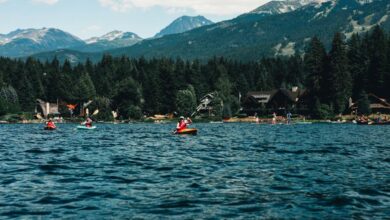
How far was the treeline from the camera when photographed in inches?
5527

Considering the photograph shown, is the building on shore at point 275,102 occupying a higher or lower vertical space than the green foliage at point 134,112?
higher

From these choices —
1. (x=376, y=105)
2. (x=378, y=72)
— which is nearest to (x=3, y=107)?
(x=376, y=105)

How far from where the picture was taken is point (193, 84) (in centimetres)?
17038

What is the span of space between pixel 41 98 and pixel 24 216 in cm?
17372

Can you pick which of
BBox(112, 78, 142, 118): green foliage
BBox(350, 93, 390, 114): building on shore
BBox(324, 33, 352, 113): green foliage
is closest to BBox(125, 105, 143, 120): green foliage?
BBox(112, 78, 142, 118): green foliage

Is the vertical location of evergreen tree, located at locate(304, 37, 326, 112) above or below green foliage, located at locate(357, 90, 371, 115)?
above

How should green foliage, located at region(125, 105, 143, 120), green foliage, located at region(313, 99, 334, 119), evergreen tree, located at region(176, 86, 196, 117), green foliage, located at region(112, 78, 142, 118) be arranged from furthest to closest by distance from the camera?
1. green foliage, located at region(112, 78, 142, 118)
2. green foliage, located at region(125, 105, 143, 120)
3. evergreen tree, located at region(176, 86, 196, 117)
4. green foliage, located at region(313, 99, 334, 119)

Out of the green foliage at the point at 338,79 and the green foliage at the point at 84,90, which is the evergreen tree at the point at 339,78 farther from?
the green foliage at the point at 84,90

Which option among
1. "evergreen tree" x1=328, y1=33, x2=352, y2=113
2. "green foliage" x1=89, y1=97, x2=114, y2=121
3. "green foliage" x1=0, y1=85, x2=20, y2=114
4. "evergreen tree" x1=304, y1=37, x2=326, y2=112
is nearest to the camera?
"evergreen tree" x1=328, y1=33, x2=352, y2=113

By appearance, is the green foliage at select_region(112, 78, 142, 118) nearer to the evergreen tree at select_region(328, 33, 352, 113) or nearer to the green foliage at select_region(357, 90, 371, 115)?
the evergreen tree at select_region(328, 33, 352, 113)

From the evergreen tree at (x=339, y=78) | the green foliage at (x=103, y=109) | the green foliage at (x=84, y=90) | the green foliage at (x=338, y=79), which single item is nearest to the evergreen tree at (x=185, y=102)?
the green foliage at (x=103, y=109)

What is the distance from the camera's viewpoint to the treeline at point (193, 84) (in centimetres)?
14038

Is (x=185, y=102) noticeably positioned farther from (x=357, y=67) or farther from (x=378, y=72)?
(x=378, y=72)

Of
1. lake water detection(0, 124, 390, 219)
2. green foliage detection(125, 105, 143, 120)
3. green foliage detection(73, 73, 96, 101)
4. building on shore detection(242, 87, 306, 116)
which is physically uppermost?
green foliage detection(73, 73, 96, 101)
